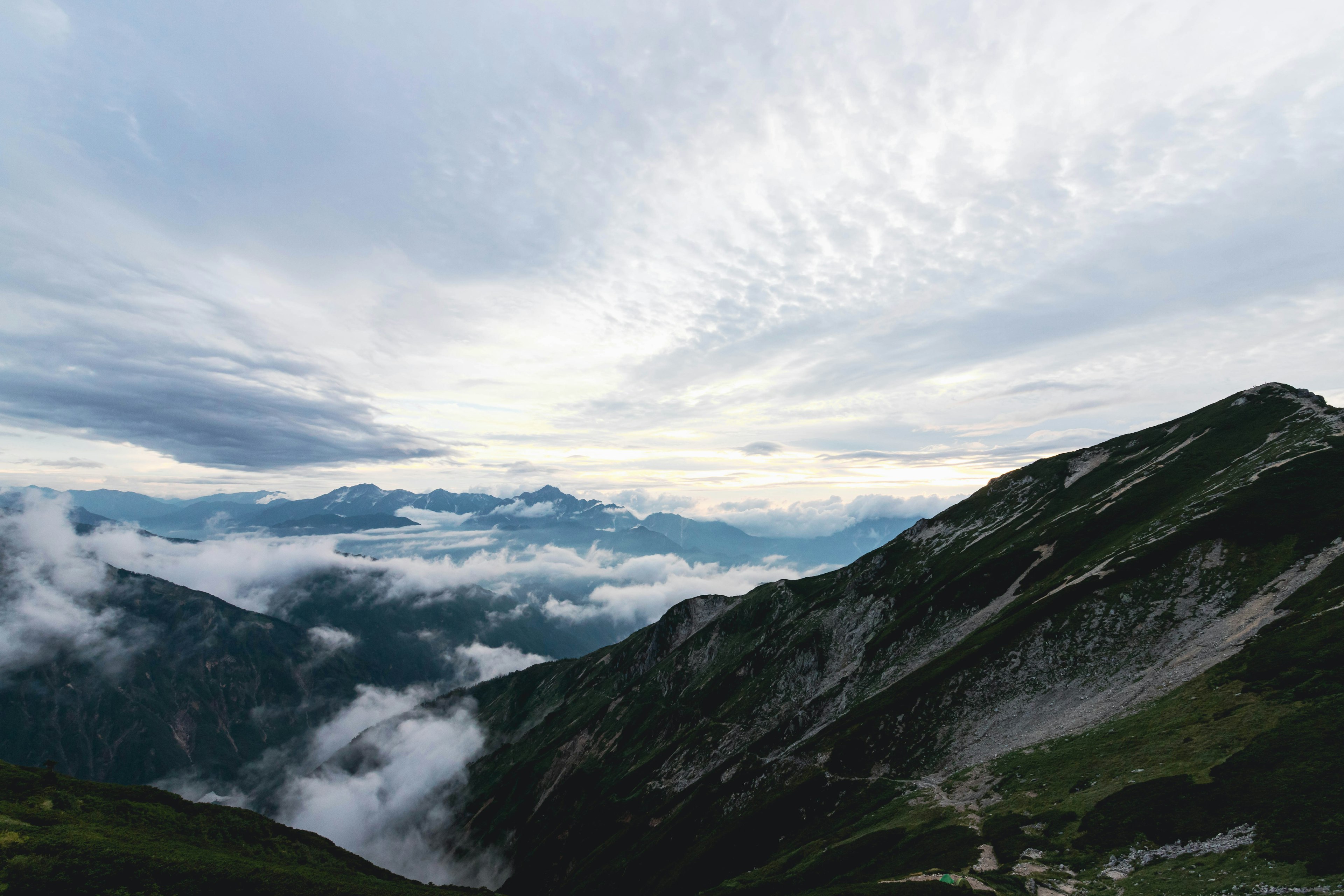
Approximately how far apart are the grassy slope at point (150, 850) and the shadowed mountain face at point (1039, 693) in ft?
185

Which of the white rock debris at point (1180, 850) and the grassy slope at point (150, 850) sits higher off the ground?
the white rock debris at point (1180, 850)

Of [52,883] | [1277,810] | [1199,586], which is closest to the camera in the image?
[1277,810]

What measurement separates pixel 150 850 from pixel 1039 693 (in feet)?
410

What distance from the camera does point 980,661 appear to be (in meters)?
102

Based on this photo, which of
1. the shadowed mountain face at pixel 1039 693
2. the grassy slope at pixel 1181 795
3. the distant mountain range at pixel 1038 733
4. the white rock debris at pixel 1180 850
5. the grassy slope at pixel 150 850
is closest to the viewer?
the grassy slope at pixel 1181 795

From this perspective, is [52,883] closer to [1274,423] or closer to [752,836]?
[752,836]

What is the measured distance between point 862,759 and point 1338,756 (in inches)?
2860

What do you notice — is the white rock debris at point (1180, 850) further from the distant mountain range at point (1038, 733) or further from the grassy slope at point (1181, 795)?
the grassy slope at point (1181, 795)

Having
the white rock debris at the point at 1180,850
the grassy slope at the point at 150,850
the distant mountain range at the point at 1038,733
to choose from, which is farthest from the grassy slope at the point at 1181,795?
the grassy slope at the point at 150,850

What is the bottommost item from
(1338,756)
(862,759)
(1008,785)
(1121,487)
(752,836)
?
(752,836)

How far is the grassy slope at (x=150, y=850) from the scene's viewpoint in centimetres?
4750

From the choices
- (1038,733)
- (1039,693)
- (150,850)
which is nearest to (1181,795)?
(1038,733)

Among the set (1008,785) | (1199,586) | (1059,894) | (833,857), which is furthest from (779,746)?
(1059,894)

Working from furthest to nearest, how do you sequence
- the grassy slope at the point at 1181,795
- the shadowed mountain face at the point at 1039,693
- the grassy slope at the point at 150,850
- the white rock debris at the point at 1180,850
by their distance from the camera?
the shadowed mountain face at the point at 1039,693
the grassy slope at the point at 150,850
the white rock debris at the point at 1180,850
the grassy slope at the point at 1181,795
